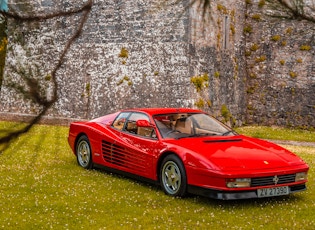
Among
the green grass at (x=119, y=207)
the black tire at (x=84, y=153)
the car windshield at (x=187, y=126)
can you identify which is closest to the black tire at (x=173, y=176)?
the green grass at (x=119, y=207)

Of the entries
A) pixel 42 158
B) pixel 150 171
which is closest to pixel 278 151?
pixel 150 171

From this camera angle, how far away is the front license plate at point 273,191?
7188mm

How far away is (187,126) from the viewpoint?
866 cm

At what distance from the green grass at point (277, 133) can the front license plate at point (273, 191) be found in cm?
1078

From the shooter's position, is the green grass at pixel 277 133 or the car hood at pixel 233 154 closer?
the car hood at pixel 233 154

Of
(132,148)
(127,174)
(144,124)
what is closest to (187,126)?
(144,124)

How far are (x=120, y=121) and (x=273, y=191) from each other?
303cm

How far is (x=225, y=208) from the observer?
282 inches

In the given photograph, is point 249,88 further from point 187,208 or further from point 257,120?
point 187,208

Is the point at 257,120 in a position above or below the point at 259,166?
below

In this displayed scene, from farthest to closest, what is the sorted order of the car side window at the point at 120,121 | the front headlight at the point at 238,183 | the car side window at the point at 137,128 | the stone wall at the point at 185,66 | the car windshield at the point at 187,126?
the stone wall at the point at 185,66 → the car side window at the point at 120,121 → the car side window at the point at 137,128 → the car windshield at the point at 187,126 → the front headlight at the point at 238,183

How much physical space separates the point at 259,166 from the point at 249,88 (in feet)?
44.6

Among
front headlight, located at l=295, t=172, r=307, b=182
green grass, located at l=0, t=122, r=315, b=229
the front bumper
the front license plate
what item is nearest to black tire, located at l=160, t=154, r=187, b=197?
green grass, located at l=0, t=122, r=315, b=229

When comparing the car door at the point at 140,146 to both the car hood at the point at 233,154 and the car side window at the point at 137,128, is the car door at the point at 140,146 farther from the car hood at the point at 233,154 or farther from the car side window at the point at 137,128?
the car hood at the point at 233,154
